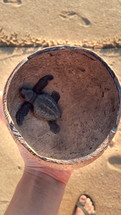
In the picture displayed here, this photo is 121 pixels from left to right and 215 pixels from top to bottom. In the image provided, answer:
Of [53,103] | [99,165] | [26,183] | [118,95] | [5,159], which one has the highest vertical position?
[53,103]

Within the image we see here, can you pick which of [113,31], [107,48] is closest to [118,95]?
[107,48]

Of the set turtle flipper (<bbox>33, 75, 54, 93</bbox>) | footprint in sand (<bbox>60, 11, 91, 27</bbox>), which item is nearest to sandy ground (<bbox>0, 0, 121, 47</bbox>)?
footprint in sand (<bbox>60, 11, 91, 27</bbox>)

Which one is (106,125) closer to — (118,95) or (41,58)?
(118,95)

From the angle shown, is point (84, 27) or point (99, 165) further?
point (84, 27)

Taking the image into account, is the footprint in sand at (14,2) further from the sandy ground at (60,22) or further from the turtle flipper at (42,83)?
the turtle flipper at (42,83)

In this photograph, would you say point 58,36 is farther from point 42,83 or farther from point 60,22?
point 42,83

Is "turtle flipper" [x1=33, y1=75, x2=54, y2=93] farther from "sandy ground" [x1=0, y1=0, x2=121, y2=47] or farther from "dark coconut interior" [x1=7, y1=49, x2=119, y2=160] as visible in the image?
"sandy ground" [x1=0, y1=0, x2=121, y2=47]

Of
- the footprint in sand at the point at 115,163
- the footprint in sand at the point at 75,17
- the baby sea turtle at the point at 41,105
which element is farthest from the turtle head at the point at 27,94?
the footprint in sand at the point at 75,17
